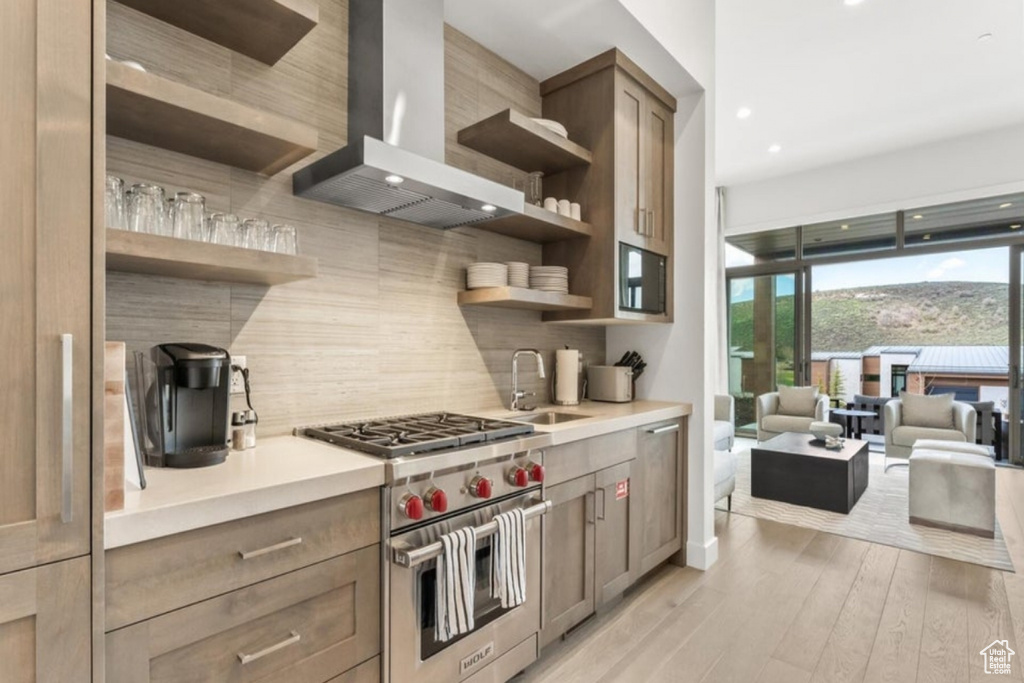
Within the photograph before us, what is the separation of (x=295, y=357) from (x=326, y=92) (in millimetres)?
1054

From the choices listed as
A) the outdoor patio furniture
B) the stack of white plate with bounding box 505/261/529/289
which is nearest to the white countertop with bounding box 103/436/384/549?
the stack of white plate with bounding box 505/261/529/289

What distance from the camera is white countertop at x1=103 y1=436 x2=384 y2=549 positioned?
103 centimetres

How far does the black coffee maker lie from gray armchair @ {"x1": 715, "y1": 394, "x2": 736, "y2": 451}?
422cm

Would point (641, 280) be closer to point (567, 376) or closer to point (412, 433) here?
point (567, 376)

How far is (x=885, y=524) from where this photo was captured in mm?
3570

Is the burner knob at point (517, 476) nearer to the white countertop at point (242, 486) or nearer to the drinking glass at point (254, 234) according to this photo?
the white countertop at point (242, 486)

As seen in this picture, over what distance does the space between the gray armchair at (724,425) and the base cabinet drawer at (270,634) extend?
3969 millimetres

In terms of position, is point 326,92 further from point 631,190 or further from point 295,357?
point 631,190

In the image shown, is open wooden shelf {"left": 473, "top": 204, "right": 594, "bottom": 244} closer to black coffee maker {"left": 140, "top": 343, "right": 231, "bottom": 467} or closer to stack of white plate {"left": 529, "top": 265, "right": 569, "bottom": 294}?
stack of white plate {"left": 529, "top": 265, "right": 569, "bottom": 294}

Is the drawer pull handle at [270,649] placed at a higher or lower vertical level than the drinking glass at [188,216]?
lower

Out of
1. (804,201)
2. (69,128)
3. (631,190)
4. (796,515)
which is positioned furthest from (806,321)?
(69,128)

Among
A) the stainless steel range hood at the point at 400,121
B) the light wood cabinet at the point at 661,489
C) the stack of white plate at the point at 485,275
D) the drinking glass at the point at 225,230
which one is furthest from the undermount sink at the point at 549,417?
the drinking glass at the point at 225,230

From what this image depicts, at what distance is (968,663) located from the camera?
2.01 metres

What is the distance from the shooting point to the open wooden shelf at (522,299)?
232 cm
